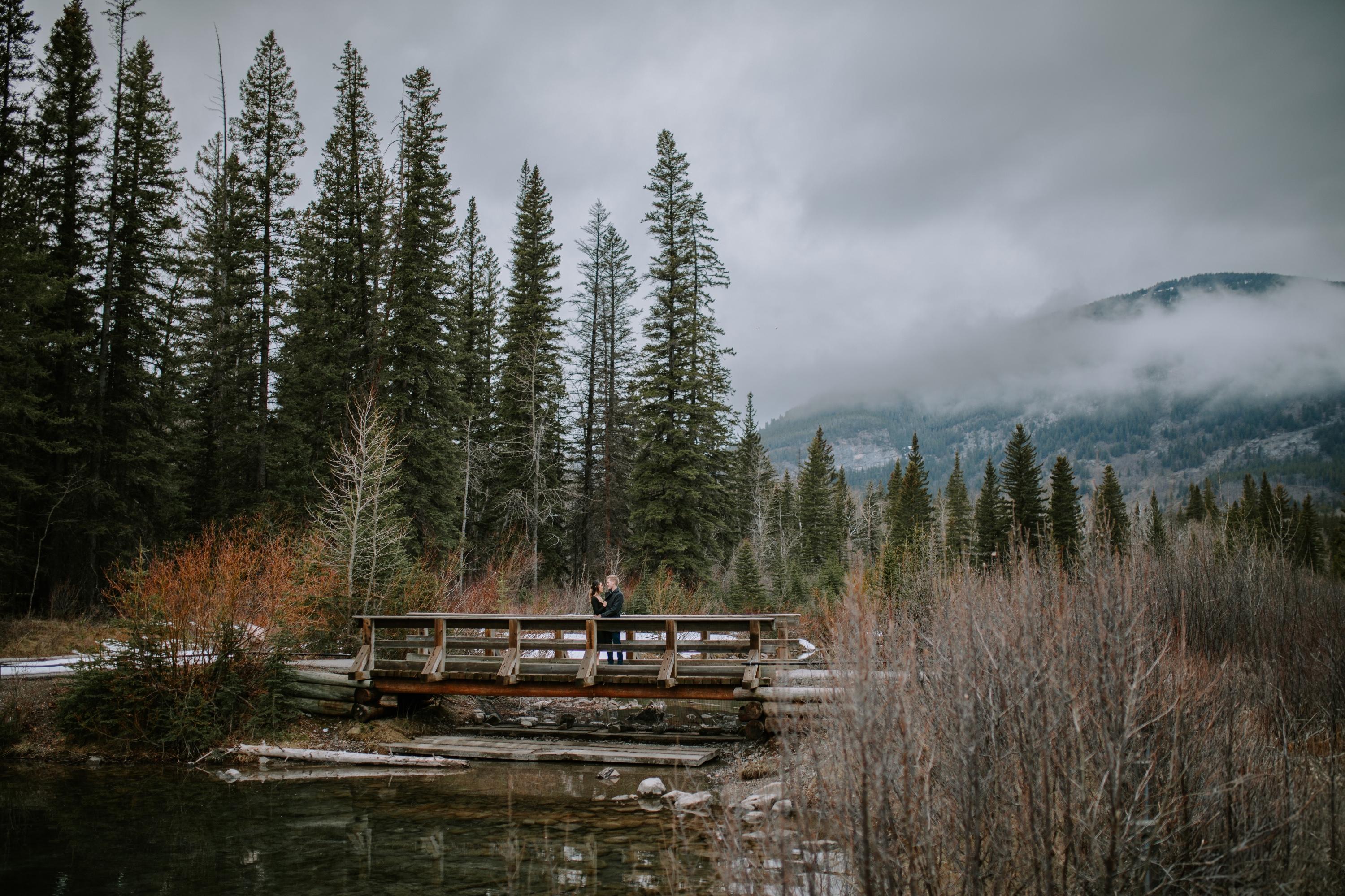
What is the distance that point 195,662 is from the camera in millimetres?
12320

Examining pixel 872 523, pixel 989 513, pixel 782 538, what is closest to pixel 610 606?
pixel 782 538

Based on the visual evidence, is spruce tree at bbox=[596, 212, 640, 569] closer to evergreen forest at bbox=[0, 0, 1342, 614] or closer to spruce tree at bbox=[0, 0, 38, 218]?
evergreen forest at bbox=[0, 0, 1342, 614]

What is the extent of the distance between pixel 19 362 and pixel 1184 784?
2698 centimetres

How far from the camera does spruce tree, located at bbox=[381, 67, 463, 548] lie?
1022 inches

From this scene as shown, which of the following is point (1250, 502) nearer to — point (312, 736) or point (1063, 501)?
point (1063, 501)

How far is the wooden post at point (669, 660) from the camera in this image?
12195 millimetres

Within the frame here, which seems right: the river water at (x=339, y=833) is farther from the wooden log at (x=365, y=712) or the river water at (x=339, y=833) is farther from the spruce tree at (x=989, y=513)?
the spruce tree at (x=989, y=513)

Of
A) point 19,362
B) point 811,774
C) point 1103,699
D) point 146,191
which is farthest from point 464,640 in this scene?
point 146,191

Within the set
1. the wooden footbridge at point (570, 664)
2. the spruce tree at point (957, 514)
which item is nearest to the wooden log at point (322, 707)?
the wooden footbridge at point (570, 664)

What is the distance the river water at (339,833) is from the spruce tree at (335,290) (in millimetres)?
17660

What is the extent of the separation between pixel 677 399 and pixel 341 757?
20.6 m

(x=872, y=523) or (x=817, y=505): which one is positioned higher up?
(x=817, y=505)

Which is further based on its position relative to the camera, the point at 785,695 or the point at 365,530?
the point at 365,530

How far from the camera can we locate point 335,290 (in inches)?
1128
